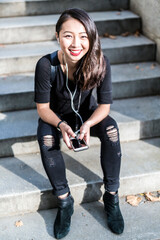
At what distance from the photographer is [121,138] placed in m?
3.39

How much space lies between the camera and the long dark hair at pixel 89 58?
229cm

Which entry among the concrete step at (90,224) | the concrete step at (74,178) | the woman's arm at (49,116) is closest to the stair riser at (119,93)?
the concrete step at (74,178)

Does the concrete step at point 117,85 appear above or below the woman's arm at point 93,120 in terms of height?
below

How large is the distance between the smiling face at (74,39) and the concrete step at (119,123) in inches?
42.9

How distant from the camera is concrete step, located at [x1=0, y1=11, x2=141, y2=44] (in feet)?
14.1

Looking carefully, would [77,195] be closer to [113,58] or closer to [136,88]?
[136,88]

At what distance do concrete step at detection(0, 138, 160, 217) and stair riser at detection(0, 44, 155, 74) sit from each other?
1314mm

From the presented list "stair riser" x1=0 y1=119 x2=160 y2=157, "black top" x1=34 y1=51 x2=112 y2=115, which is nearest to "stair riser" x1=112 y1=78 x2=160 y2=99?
"stair riser" x1=0 y1=119 x2=160 y2=157

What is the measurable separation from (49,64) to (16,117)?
1132 millimetres

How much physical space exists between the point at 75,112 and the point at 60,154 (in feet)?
1.34

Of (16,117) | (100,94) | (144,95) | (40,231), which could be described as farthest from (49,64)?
(144,95)

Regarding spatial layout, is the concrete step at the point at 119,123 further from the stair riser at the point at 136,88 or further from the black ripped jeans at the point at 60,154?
the black ripped jeans at the point at 60,154

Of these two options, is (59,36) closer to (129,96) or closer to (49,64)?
(49,64)

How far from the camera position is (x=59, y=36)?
7.91ft
